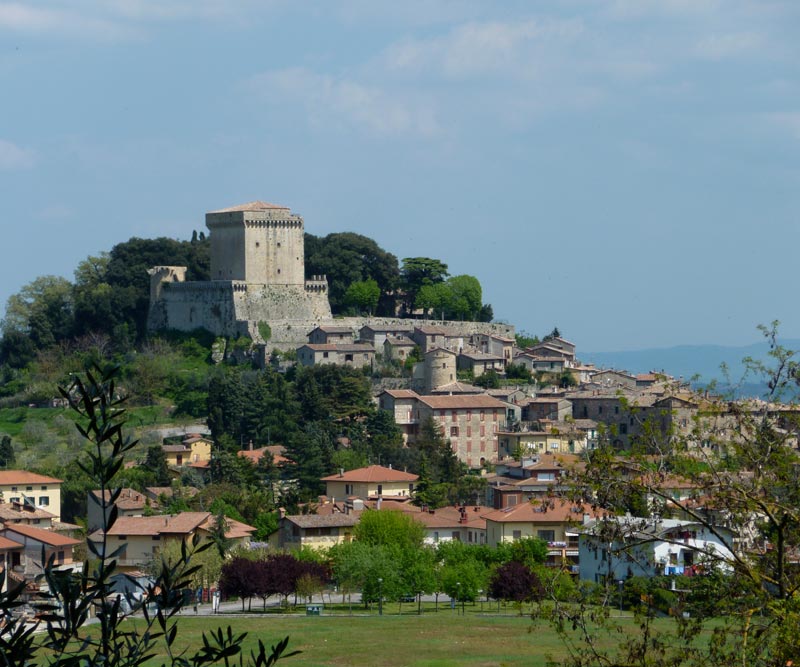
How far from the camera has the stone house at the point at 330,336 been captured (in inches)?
3142

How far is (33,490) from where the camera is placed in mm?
62875

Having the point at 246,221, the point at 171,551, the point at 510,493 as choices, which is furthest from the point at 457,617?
the point at 246,221

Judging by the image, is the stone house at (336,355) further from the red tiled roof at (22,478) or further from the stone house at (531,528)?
the stone house at (531,528)

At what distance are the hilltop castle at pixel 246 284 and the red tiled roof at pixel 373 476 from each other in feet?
50.4

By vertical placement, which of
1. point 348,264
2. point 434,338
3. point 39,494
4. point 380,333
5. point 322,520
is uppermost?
point 348,264

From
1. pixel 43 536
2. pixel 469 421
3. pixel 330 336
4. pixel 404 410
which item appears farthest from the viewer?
pixel 330 336

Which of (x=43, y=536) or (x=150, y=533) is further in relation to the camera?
(x=150, y=533)

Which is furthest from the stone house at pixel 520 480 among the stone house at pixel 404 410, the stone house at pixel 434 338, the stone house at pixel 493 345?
the stone house at pixel 493 345

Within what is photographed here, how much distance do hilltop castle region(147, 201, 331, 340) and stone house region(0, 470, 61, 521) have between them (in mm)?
18635

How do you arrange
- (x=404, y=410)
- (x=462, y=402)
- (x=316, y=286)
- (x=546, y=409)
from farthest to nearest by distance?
(x=316, y=286) → (x=546, y=409) → (x=404, y=410) → (x=462, y=402)

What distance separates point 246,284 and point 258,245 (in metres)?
2.32

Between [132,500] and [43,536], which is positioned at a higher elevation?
[132,500]

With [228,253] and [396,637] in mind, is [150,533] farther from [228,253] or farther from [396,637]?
[228,253]

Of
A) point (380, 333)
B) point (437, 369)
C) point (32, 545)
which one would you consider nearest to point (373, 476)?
point (437, 369)
